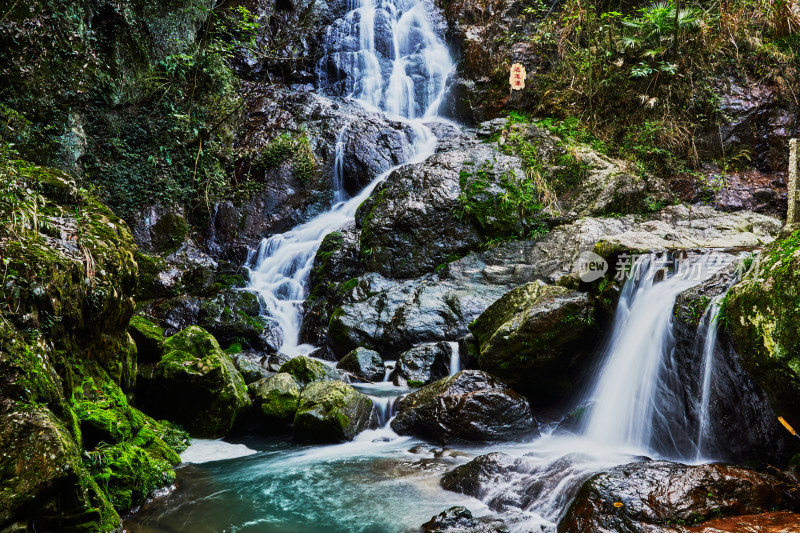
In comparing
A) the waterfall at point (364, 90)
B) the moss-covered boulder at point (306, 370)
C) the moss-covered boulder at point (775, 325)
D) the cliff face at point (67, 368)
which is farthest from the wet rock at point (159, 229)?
the moss-covered boulder at point (775, 325)

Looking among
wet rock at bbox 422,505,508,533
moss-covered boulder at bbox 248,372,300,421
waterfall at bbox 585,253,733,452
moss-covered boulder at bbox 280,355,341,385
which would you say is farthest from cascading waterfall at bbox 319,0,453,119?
wet rock at bbox 422,505,508,533

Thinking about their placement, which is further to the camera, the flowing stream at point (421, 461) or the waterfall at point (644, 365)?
the waterfall at point (644, 365)

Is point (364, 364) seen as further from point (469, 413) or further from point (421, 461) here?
point (421, 461)

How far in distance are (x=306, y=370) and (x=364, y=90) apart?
12272 mm

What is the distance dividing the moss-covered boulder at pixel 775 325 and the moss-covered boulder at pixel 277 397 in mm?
4871

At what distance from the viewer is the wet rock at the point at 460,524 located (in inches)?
134

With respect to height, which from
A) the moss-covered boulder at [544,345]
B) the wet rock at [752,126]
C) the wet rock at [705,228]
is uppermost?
the wet rock at [752,126]

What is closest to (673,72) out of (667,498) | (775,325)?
(775,325)

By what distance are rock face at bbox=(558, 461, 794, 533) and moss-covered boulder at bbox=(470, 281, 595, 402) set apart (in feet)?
8.00

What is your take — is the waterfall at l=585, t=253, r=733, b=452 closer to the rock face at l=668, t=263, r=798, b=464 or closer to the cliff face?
the rock face at l=668, t=263, r=798, b=464

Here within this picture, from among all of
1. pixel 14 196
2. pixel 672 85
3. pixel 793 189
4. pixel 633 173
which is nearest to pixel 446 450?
pixel 793 189

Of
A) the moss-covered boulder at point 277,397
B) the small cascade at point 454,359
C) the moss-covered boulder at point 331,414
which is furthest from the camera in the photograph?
the small cascade at point 454,359

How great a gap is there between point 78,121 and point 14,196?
798 centimetres

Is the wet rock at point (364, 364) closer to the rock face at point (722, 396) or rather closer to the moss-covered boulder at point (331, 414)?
the moss-covered boulder at point (331, 414)
